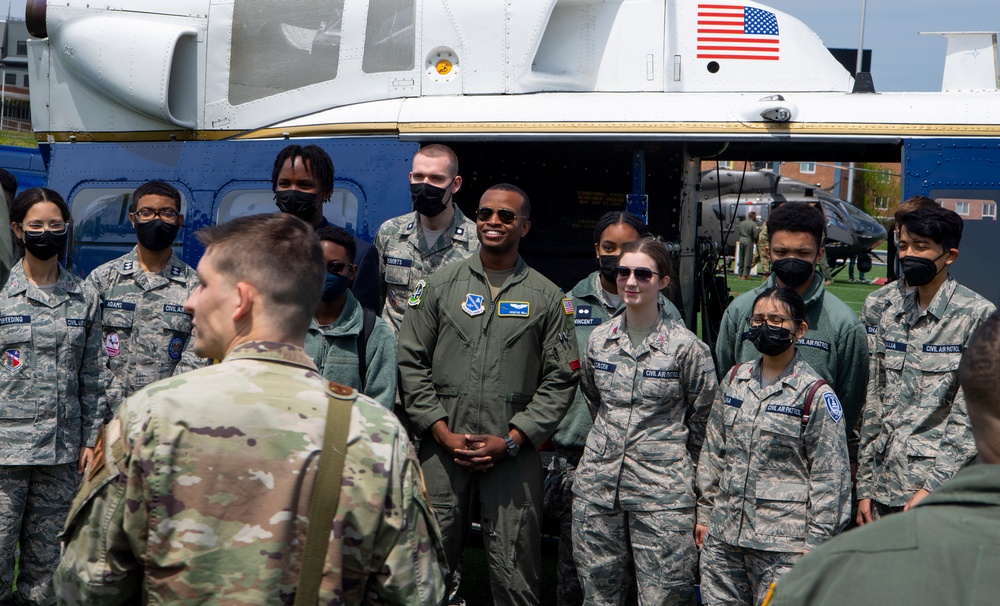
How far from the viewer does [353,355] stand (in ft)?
13.8

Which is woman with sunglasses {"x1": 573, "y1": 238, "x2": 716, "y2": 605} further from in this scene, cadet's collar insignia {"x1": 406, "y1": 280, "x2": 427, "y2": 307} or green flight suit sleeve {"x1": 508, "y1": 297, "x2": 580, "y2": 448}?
cadet's collar insignia {"x1": 406, "y1": 280, "x2": 427, "y2": 307}

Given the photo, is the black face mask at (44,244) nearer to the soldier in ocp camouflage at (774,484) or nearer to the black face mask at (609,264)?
the black face mask at (609,264)

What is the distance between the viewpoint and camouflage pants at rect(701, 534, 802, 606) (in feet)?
12.9

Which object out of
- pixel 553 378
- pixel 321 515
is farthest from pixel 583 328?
pixel 321 515

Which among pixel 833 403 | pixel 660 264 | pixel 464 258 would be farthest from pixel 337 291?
pixel 833 403

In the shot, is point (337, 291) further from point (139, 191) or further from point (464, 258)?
point (139, 191)

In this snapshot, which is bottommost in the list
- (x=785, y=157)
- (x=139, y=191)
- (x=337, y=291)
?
(x=337, y=291)

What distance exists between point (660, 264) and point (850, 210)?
23.1 meters

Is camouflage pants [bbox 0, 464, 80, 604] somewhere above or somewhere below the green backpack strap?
below

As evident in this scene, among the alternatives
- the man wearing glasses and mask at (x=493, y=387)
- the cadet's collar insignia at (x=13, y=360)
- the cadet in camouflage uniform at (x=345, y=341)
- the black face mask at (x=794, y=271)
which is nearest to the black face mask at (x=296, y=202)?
the cadet in camouflage uniform at (x=345, y=341)

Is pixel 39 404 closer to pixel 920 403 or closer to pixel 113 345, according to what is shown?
pixel 113 345

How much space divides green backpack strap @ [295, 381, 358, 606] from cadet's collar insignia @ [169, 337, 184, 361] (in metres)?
3.05

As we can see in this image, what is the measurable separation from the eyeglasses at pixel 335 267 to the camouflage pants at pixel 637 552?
4.81 feet

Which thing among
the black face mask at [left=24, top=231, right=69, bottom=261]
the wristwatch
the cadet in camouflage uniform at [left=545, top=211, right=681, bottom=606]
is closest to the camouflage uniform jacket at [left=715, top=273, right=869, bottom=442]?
the cadet in camouflage uniform at [left=545, top=211, right=681, bottom=606]
